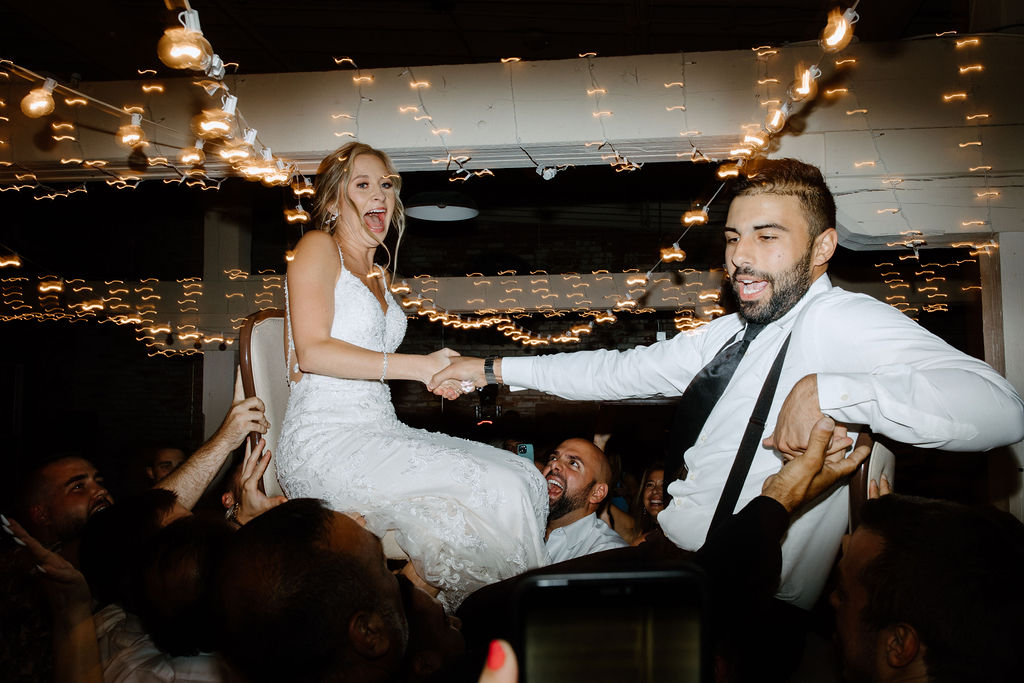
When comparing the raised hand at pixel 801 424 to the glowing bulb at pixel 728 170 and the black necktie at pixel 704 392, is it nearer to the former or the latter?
the black necktie at pixel 704 392

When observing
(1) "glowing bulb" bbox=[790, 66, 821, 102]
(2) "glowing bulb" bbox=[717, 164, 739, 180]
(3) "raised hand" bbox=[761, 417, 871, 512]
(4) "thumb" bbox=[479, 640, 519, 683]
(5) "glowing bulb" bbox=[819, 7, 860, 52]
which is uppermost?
(5) "glowing bulb" bbox=[819, 7, 860, 52]

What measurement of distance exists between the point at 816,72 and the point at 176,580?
120 inches

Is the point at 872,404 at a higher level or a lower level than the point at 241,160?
lower

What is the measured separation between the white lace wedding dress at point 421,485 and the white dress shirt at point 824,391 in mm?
404

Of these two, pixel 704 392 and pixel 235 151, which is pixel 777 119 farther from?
pixel 235 151

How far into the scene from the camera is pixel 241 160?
11.0 ft

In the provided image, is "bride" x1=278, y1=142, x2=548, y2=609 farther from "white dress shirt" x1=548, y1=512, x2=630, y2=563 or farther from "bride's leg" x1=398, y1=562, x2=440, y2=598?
"white dress shirt" x1=548, y1=512, x2=630, y2=563

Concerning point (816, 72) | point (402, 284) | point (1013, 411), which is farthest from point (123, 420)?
point (1013, 411)

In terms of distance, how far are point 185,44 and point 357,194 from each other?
0.80m

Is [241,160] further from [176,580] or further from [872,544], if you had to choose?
[872,544]

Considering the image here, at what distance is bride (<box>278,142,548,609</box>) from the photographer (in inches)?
69.3

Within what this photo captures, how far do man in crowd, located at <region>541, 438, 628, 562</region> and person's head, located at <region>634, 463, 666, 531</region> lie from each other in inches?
24.1

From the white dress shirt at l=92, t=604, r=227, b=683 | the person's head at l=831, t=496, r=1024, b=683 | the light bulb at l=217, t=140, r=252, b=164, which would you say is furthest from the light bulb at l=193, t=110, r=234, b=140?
the person's head at l=831, t=496, r=1024, b=683

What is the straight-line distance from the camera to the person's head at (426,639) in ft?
3.98
